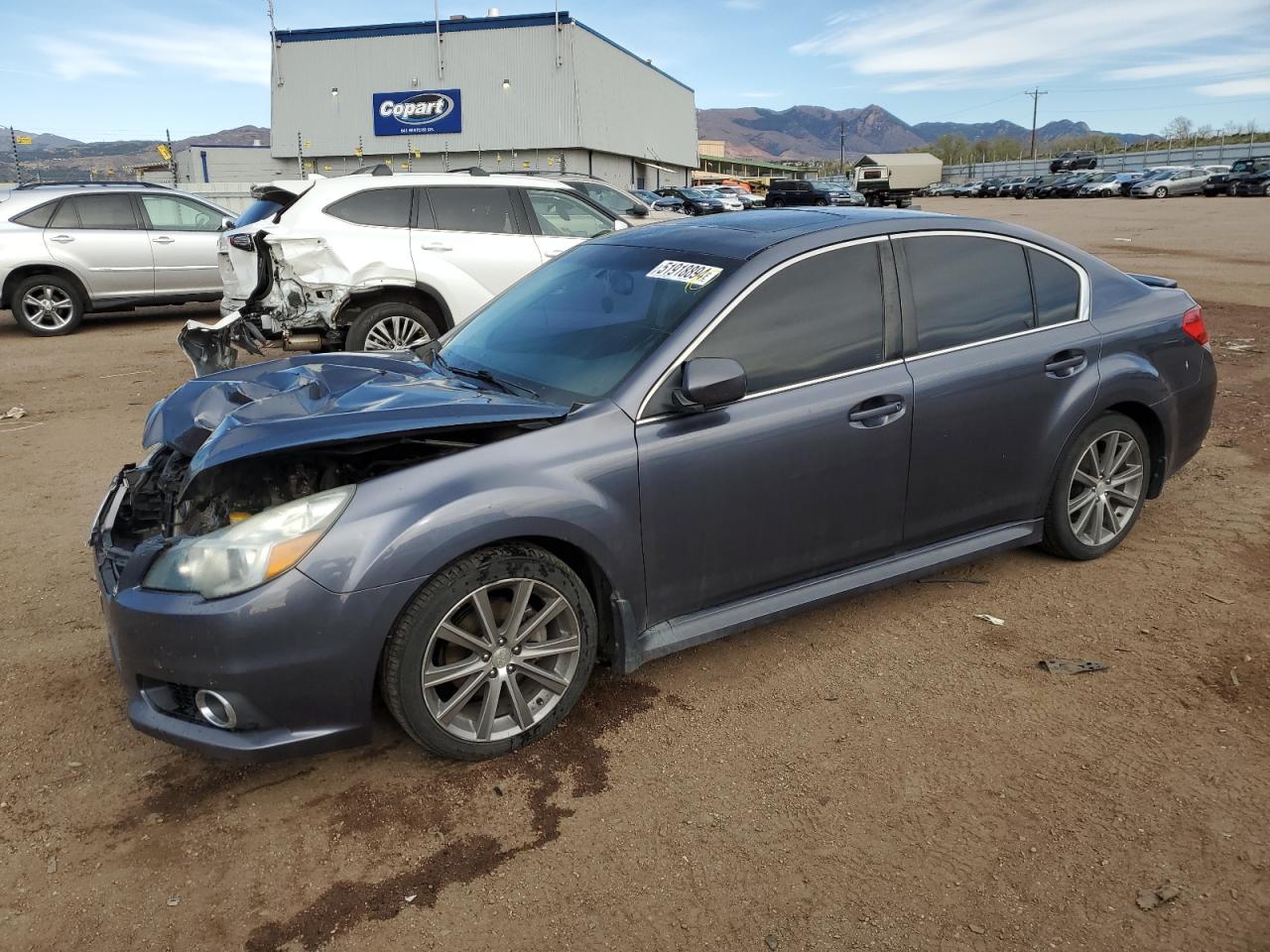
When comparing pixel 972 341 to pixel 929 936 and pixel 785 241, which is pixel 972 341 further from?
pixel 929 936

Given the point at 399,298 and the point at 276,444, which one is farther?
the point at 399,298

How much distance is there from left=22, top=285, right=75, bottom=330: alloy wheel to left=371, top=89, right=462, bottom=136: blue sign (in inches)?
1637

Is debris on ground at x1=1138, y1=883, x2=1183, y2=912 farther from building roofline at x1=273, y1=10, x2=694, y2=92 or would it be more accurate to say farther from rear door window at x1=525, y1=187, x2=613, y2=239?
building roofline at x1=273, y1=10, x2=694, y2=92

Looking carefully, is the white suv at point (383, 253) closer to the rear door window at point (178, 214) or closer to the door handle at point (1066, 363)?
the rear door window at point (178, 214)

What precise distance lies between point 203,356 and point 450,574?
3983 millimetres

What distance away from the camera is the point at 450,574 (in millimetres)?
2918

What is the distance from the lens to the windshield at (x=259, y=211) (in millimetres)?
8664

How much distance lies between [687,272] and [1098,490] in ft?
7.48

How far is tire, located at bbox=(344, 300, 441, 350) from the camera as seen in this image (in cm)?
799

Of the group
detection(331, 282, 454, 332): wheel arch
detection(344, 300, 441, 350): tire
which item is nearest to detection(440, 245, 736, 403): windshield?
detection(344, 300, 441, 350): tire

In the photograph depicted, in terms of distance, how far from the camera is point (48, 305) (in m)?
12.1

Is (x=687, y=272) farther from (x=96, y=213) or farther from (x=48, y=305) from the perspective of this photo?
(x=48, y=305)

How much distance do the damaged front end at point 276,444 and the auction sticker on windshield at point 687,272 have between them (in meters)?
0.79

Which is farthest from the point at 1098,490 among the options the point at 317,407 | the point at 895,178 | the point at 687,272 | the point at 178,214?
the point at 895,178
